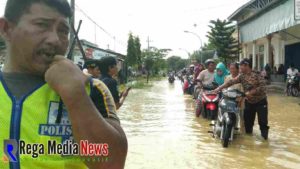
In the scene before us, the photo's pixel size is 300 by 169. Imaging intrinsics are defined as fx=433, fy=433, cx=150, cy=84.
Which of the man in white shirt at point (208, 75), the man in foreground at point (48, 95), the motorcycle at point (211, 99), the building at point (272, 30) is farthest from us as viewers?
the building at point (272, 30)

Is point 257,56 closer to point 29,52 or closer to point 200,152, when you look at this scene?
point 200,152

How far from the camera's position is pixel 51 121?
1.47m

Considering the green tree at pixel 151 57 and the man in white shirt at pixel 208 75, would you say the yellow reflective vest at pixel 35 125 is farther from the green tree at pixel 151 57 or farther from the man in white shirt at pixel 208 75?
the green tree at pixel 151 57

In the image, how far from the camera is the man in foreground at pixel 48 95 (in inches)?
53.2

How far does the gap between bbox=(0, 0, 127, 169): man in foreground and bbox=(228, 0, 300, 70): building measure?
11.8m

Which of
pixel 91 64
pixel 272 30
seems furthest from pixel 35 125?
pixel 272 30

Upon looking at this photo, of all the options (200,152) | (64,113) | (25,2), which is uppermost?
(25,2)

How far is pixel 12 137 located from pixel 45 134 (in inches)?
4.4

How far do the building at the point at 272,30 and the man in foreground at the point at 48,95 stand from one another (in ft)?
38.8

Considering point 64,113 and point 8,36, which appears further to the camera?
point 8,36

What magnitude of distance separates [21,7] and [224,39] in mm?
34430

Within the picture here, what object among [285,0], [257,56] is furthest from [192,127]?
[257,56]

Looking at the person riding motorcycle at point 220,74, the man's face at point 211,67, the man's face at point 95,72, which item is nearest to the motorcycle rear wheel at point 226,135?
the man's face at point 95,72

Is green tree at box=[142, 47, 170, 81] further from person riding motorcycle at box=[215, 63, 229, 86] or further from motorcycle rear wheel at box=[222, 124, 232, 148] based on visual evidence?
motorcycle rear wheel at box=[222, 124, 232, 148]
